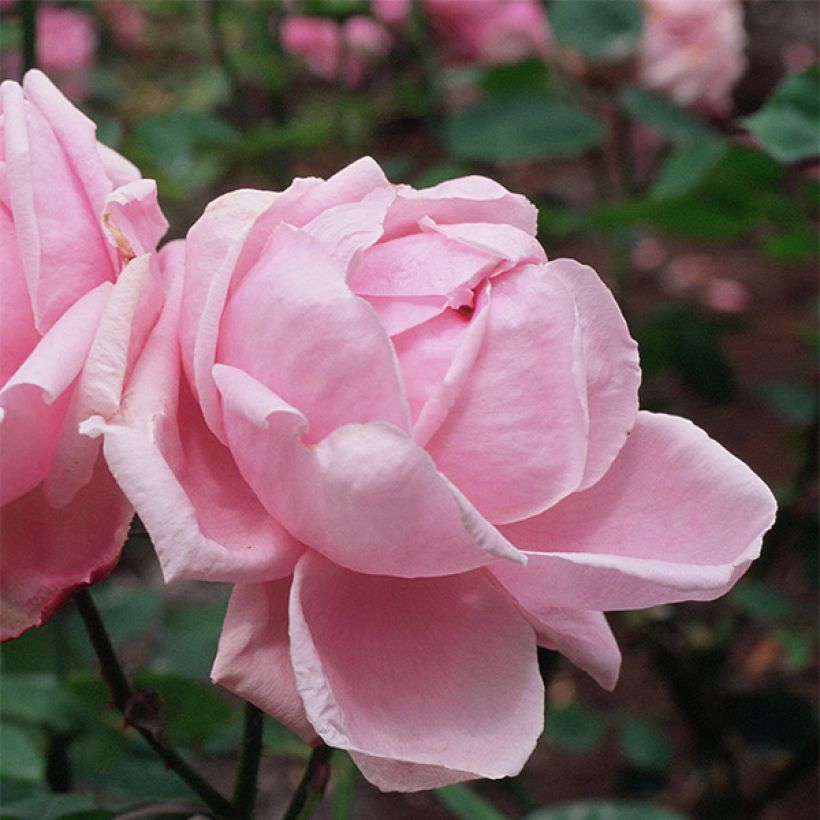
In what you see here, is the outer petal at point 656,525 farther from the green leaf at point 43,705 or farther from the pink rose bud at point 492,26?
the pink rose bud at point 492,26

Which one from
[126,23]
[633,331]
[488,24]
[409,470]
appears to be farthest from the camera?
[126,23]

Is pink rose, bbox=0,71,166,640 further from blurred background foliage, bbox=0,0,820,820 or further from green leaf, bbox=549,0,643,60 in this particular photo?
green leaf, bbox=549,0,643,60

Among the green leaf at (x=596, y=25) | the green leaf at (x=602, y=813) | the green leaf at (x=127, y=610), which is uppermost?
the green leaf at (x=596, y=25)

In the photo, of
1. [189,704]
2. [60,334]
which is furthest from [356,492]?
[189,704]

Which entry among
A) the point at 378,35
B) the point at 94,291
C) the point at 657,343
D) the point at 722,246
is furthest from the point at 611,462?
the point at 722,246

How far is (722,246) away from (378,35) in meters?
1.43

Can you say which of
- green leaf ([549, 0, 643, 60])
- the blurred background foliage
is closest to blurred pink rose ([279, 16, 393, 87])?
the blurred background foliage

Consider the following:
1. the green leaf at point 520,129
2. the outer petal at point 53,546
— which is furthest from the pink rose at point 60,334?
the green leaf at point 520,129

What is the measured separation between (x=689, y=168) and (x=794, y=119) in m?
0.23

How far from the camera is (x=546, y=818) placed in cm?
104

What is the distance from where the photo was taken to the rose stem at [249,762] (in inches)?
20.1

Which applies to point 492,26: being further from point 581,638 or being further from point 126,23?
point 581,638

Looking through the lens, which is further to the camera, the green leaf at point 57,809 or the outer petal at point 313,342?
the green leaf at point 57,809

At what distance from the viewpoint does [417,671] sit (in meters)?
0.44
